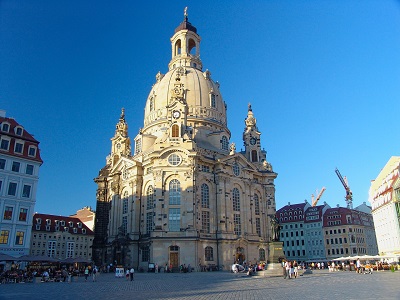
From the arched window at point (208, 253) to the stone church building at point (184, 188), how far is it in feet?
0.52

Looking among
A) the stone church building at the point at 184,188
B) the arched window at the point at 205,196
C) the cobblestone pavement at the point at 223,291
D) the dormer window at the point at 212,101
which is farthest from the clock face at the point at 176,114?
the cobblestone pavement at the point at 223,291

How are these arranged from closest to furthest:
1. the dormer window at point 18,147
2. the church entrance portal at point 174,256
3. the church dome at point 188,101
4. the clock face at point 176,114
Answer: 1. the dormer window at point 18,147
2. the church entrance portal at point 174,256
3. the clock face at point 176,114
4. the church dome at point 188,101

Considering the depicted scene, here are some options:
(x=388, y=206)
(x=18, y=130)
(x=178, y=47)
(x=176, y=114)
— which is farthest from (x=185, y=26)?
(x=388, y=206)

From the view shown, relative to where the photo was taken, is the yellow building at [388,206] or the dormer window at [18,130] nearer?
the dormer window at [18,130]

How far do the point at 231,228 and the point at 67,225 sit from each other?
163 feet

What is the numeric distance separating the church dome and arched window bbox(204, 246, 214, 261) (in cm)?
2159

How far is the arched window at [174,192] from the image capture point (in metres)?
59.8

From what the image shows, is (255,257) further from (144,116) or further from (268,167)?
(144,116)

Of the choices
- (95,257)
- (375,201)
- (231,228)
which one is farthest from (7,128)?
(375,201)

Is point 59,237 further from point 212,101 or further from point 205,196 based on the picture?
point 212,101

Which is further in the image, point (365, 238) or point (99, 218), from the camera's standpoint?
point (365, 238)

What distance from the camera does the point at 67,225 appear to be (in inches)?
3654

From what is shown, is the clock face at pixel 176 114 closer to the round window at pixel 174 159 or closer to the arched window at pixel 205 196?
the round window at pixel 174 159

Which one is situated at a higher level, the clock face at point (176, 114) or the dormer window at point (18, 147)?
the clock face at point (176, 114)
